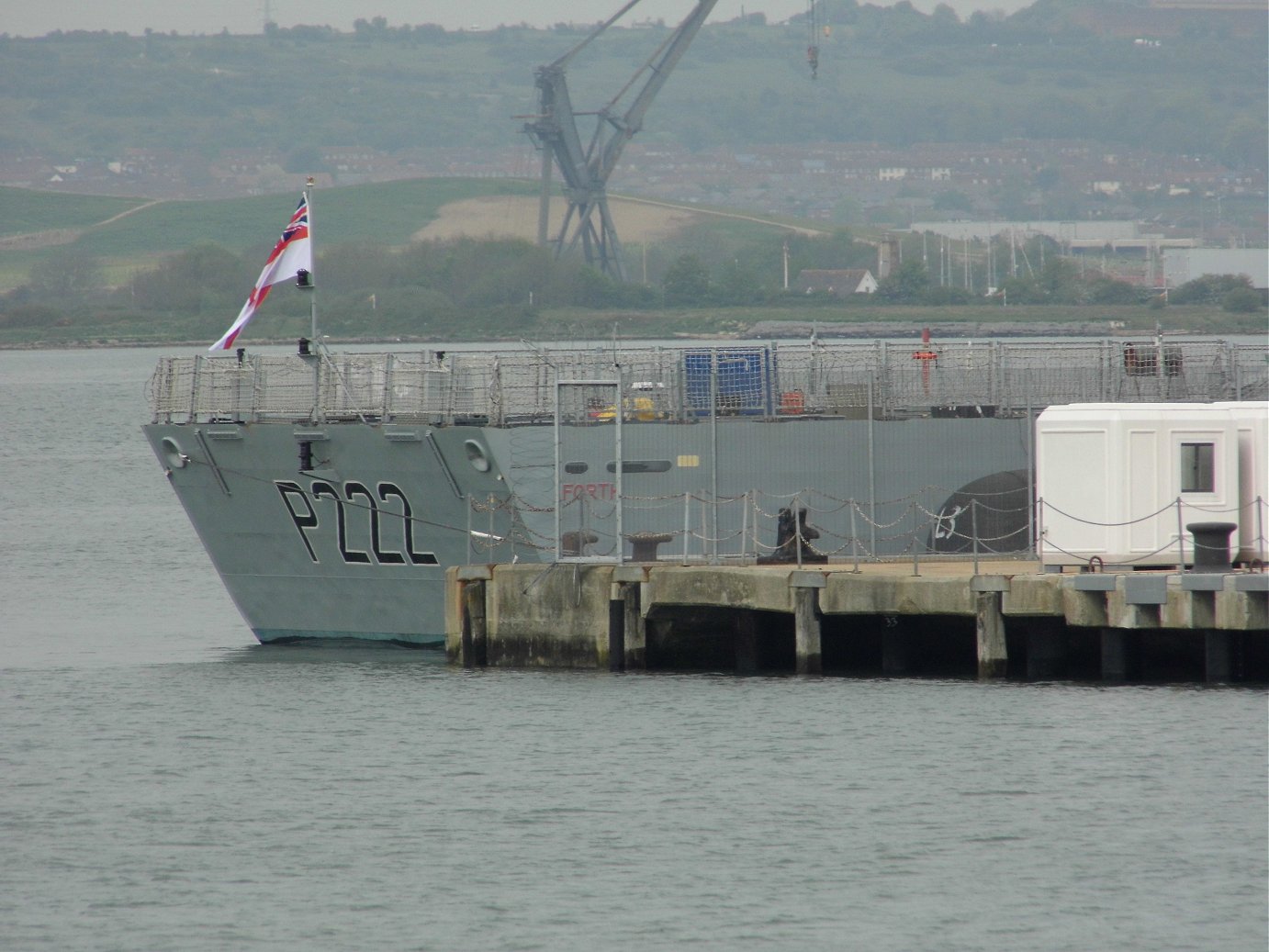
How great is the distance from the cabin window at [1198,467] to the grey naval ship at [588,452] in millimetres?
4204

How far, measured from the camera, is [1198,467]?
94.0ft

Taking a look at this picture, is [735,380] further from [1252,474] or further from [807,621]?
[1252,474]

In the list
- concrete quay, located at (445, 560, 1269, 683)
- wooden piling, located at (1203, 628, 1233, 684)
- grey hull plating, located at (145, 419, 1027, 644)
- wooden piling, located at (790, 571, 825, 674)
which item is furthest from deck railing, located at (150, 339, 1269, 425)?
wooden piling, located at (1203, 628, 1233, 684)

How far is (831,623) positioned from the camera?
104 feet

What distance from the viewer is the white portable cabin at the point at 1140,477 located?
93.5ft

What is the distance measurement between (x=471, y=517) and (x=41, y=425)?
78173 millimetres

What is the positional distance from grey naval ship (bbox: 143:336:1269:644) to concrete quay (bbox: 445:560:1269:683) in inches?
60.1

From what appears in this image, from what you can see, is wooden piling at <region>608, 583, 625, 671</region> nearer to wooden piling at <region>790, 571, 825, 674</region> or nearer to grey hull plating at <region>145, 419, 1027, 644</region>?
wooden piling at <region>790, 571, 825, 674</region>

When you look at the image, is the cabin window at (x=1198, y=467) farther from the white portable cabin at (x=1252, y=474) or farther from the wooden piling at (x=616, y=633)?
the wooden piling at (x=616, y=633)

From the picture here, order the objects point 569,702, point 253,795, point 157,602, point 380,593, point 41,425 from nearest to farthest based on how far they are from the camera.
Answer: point 253,795 < point 569,702 < point 380,593 < point 157,602 < point 41,425

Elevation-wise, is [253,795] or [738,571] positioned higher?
[738,571]

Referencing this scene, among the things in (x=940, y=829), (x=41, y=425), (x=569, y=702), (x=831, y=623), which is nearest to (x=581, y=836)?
(x=940, y=829)

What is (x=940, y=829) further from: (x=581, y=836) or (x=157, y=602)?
(x=157, y=602)

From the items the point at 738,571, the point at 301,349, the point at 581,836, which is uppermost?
the point at 301,349
